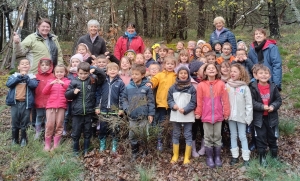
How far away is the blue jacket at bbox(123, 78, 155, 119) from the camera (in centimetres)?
462

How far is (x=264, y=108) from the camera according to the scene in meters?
4.37

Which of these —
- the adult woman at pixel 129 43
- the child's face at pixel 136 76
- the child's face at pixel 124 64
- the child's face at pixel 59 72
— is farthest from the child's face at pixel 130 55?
the child's face at pixel 59 72

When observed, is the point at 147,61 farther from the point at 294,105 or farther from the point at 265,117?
the point at 294,105

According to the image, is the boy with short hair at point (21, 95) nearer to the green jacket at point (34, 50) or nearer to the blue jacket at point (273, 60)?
the green jacket at point (34, 50)

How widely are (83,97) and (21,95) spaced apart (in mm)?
1277

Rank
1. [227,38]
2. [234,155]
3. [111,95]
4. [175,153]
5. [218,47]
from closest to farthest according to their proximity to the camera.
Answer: [234,155], [175,153], [111,95], [218,47], [227,38]

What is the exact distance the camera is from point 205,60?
5.51 metres

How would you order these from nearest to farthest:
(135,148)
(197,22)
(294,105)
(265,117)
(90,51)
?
(265,117) < (135,148) < (90,51) < (294,105) < (197,22)

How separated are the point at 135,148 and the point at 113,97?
3.43ft

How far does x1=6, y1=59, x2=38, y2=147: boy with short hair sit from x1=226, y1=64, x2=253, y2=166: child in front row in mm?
3763

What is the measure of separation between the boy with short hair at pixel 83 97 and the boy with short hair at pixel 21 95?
3.03 feet

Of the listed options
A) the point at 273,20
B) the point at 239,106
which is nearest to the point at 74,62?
the point at 239,106

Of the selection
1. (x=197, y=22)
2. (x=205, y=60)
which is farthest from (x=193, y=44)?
(x=197, y=22)

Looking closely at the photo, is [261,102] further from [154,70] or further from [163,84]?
[154,70]
